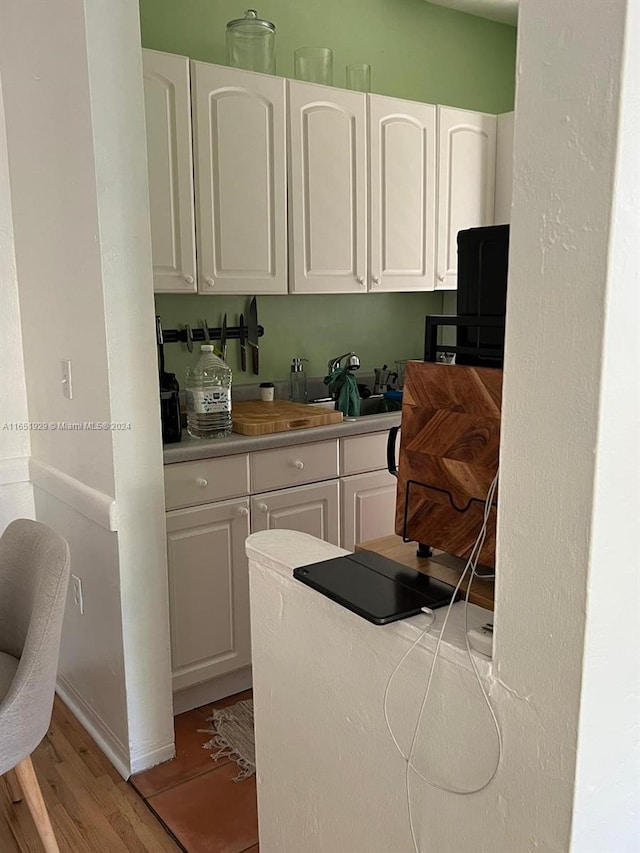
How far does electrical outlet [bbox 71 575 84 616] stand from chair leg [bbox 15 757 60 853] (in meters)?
0.67

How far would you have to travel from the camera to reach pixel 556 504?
0.82 meters

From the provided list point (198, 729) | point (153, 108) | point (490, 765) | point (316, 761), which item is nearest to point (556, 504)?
point (490, 765)

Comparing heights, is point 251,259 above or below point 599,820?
→ above

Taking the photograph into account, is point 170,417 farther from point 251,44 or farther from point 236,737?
point 251,44

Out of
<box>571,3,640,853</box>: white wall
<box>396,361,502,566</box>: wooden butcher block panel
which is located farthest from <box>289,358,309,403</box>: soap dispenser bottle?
<box>571,3,640,853</box>: white wall

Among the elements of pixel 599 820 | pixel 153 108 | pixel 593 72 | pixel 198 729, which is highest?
pixel 153 108

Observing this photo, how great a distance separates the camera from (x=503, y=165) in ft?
11.0

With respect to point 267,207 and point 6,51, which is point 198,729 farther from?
point 6,51

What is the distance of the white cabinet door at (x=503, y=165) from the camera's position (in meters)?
3.32

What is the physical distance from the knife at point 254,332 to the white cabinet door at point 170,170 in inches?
18.8

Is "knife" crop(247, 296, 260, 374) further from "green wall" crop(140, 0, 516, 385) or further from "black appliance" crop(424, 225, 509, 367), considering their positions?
"black appliance" crop(424, 225, 509, 367)

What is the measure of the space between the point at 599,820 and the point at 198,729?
5.80 feet

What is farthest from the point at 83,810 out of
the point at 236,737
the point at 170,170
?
the point at 170,170

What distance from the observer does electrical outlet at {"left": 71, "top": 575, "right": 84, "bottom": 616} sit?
7.77 feet
